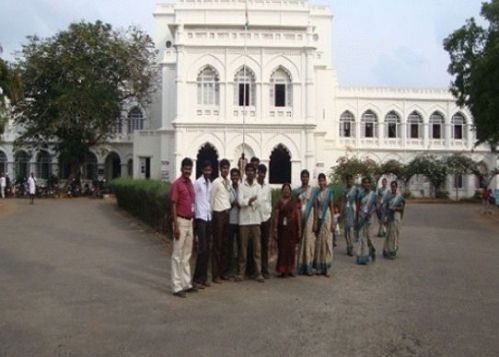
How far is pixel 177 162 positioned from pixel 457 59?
1460 centimetres

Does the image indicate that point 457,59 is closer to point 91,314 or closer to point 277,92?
point 277,92

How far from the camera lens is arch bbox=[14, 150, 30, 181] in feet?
140

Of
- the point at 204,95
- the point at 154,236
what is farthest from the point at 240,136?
the point at 154,236

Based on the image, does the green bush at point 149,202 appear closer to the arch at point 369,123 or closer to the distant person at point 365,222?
the distant person at point 365,222

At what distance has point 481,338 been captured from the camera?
258 inches

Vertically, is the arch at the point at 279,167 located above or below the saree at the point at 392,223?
above

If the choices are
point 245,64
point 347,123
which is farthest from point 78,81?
point 347,123

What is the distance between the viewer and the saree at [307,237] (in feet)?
34.2

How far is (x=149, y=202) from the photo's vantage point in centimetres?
1767

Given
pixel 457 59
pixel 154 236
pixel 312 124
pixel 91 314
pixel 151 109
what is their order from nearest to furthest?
pixel 91 314 < pixel 154 236 < pixel 457 59 < pixel 312 124 < pixel 151 109

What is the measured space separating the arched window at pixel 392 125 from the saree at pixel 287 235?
111 feet

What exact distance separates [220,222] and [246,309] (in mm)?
2194

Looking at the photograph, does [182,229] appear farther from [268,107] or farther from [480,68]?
[268,107]

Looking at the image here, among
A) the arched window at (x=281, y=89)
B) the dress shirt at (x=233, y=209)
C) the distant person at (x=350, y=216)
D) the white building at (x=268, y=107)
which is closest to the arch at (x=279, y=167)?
the white building at (x=268, y=107)
